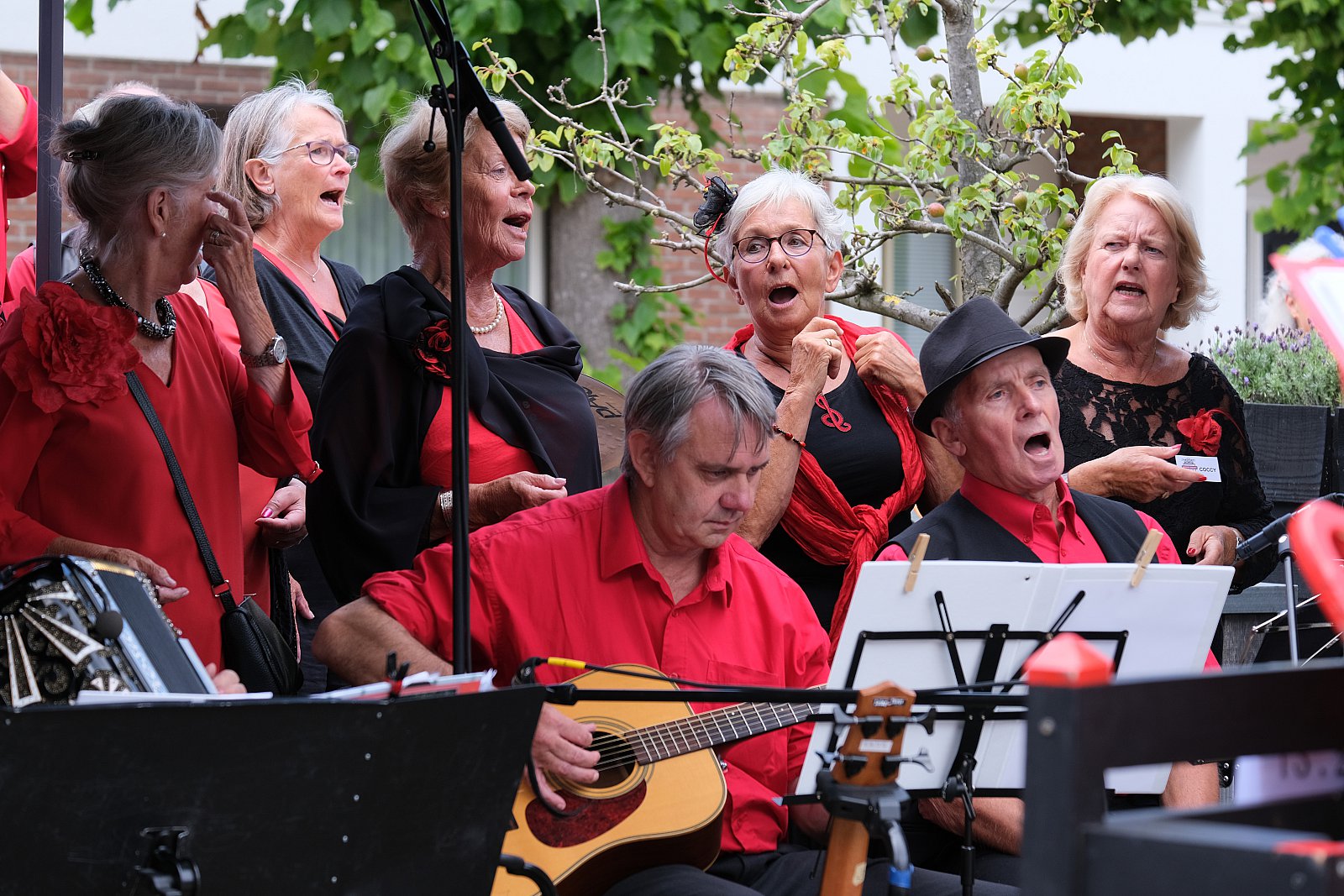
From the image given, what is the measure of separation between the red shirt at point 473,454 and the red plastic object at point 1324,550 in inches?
77.8

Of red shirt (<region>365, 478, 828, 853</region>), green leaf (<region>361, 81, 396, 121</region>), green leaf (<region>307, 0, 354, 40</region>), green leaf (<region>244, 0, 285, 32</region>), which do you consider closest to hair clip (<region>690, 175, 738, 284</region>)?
red shirt (<region>365, 478, 828, 853</region>)

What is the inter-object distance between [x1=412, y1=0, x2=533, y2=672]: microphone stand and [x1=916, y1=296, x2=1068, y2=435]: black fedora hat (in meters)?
1.08

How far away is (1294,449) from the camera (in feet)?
16.1

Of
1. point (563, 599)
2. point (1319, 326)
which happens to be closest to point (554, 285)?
point (563, 599)

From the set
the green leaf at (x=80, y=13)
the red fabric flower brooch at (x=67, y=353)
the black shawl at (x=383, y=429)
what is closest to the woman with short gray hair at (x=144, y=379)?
the red fabric flower brooch at (x=67, y=353)

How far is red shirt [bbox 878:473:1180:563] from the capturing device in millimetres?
3277

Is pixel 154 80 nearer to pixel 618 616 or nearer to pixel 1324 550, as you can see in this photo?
pixel 618 616

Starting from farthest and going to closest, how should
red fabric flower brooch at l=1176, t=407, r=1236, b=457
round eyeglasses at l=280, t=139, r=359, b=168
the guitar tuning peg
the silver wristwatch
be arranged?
round eyeglasses at l=280, t=139, r=359, b=168 → red fabric flower brooch at l=1176, t=407, r=1236, b=457 → the silver wristwatch → the guitar tuning peg

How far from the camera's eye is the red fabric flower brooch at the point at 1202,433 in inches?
152

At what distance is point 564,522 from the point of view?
310cm

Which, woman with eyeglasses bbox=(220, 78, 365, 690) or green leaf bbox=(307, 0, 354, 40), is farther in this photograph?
green leaf bbox=(307, 0, 354, 40)

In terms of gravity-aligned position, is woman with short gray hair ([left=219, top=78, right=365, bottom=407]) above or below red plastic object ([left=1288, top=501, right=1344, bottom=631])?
above

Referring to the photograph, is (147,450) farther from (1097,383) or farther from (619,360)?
(619,360)

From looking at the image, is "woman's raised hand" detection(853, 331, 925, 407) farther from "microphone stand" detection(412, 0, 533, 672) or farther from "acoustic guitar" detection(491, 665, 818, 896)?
"microphone stand" detection(412, 0, 533, 672)
